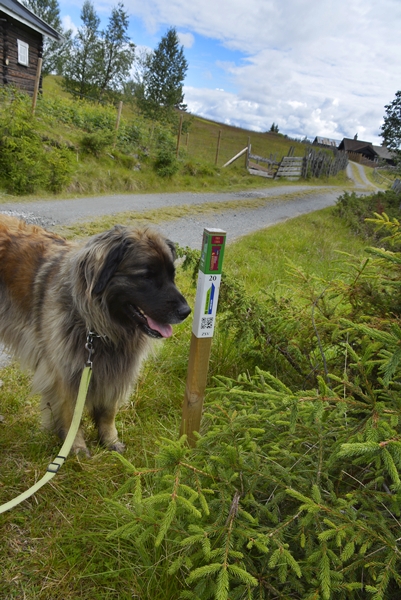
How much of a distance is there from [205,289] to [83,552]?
1.50 meters

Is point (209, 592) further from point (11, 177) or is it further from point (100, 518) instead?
point (11, 177)

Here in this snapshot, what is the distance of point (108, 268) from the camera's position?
8.20 feet

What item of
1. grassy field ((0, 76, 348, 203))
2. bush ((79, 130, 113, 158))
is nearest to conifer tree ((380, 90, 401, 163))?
grassy field ((0, 76, 348, 203))

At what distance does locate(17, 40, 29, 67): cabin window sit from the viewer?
18.0 meters

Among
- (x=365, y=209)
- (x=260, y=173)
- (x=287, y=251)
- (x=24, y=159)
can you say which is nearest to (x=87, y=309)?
(x=287, y=251)

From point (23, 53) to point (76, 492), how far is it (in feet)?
71.4

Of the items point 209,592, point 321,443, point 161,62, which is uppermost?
point 161,62

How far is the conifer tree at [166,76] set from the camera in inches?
1344

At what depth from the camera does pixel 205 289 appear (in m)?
2.13

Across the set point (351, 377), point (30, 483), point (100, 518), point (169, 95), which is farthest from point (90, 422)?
point (169, 95)

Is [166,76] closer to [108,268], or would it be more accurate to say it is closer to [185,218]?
[185,218]

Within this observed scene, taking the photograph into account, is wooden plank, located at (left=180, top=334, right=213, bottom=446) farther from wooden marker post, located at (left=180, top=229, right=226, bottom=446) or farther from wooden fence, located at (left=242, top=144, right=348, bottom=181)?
wooden fence, located at (left=242, top=144, right=348, bottom=181)

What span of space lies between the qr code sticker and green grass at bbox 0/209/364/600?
3.40 feet

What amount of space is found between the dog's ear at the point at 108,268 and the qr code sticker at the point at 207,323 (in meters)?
0.73
